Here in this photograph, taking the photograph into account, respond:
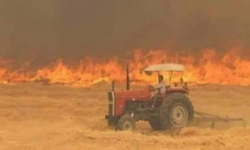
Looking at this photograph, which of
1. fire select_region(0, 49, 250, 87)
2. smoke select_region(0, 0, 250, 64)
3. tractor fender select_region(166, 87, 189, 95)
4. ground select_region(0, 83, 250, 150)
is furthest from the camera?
smoke select_region(0, 0, 250, 64)

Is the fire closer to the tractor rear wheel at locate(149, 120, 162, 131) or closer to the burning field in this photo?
the burning field

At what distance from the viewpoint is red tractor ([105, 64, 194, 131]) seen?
52.0 feet

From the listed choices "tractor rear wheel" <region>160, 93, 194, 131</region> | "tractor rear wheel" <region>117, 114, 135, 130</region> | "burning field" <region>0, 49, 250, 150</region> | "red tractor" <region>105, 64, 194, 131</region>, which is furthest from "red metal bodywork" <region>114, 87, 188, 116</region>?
"burning field" <region>0, 49, 250, 150</region>

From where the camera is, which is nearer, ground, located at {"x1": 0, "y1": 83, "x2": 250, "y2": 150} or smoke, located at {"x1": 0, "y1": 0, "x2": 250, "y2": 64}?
ground, located at {"x1": 0, "y1": 83, "x2": 250, "y2": 150}

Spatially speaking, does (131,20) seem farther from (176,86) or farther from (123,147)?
(123,147)

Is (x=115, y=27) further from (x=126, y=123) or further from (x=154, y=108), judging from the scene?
(x=126, y=123)

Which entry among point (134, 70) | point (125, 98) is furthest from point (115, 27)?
point (125, 98)

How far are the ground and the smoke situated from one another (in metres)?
2.41

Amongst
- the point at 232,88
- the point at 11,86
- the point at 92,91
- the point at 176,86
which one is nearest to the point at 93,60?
the point at 92,91

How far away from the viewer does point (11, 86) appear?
89.9ft

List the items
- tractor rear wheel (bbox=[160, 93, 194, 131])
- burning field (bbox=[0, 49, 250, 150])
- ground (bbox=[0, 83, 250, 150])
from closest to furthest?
ground (bbox=[0, 83, 250, 150]) → tractor rear wheel (bbox=[160, 93, 194, 131]) → burning field (bbox=[0, 49, 250, 150])

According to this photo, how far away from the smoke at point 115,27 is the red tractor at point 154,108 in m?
12.2

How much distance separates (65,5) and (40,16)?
1.46m

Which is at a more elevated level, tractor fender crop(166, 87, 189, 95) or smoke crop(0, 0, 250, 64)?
smoke crop(0, 0, 250, 64)
